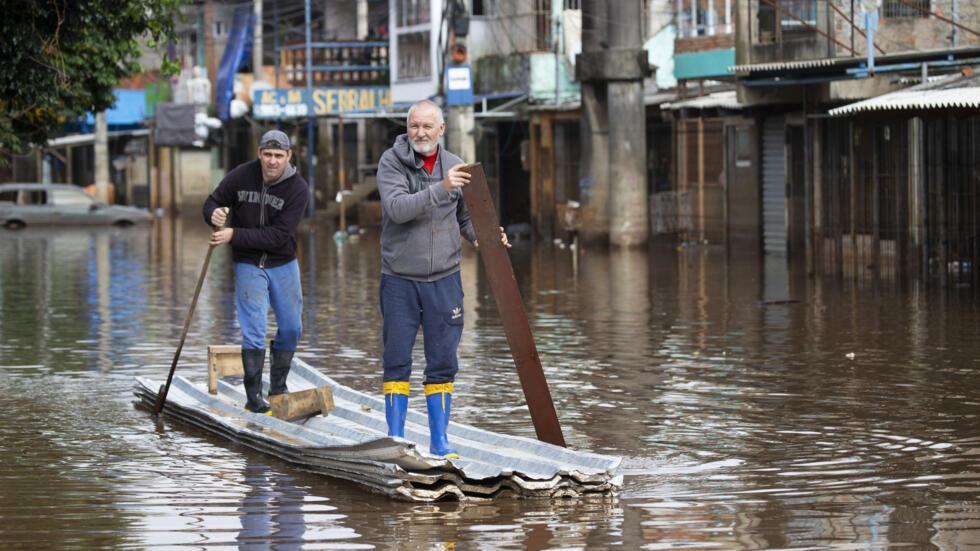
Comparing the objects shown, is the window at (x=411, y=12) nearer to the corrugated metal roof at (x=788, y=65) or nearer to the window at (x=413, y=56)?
the window at (x=413, y=56)

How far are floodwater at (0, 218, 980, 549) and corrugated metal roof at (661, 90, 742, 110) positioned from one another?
335 inches

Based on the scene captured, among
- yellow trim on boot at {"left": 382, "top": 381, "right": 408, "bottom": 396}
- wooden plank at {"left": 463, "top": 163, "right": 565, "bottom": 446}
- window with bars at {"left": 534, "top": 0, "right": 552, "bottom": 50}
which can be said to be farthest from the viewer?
window with bars at {"left": 534, "top": 0, "right": 552, "bottom": 50}

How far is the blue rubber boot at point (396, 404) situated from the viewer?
30.5 feet

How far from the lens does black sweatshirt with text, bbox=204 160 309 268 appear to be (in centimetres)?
1082

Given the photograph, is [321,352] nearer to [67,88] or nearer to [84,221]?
[67,88]

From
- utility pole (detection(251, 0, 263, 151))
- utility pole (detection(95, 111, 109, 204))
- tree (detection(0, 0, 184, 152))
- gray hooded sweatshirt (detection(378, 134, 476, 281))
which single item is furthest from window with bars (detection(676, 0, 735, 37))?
gray hooded sweatshirt (detection(378, 134, 476, 281))

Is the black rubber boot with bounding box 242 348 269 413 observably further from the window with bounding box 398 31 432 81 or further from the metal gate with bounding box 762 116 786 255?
the window with bounding box 398 31 432 81

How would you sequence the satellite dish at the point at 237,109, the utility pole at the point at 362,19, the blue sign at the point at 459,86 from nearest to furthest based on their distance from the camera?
the blue sign at the point at 459,86, the utility pole at the point at 362,19, the satellite dish at the point at 237,109

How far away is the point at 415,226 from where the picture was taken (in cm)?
915

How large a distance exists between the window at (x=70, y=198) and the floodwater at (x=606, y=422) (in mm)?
25828

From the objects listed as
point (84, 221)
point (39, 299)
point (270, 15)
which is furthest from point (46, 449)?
point (270, 15)

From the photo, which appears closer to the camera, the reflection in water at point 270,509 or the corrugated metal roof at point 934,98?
the reflection in water at point 270,509

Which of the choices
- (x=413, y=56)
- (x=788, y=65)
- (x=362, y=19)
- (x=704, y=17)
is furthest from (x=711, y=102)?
(x=362, y=19)

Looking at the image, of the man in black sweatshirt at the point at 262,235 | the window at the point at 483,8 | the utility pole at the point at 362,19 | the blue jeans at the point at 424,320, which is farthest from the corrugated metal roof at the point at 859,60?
the utility pole at the point at 362,19
